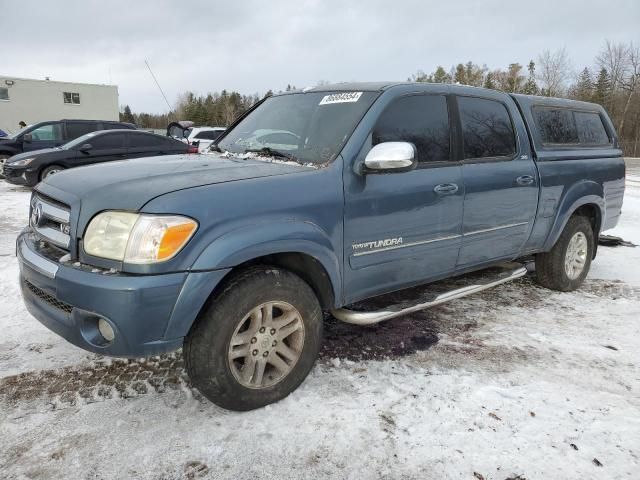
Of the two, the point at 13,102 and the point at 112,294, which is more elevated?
the point at 13,102

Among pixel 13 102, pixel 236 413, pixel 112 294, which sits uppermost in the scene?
pixel 13 102

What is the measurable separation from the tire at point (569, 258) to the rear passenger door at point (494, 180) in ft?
2.50

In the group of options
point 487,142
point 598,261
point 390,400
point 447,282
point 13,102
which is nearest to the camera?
point 390,400

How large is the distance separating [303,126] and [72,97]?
40267 millimetres

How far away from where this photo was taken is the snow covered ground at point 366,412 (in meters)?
2.23

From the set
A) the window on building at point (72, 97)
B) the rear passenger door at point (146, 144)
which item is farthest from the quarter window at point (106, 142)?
the window on building at point (72, 97)

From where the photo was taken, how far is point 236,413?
2609mm

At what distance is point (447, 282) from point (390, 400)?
228cm

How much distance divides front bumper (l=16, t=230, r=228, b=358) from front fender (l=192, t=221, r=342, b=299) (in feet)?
0.25

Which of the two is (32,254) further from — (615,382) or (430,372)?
(615,382)

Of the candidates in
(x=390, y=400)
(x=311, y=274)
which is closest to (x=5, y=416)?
(x=311, y=274)

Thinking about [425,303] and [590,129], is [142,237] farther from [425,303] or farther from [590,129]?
[590,129]

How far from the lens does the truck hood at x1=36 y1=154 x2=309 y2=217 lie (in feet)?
7.64

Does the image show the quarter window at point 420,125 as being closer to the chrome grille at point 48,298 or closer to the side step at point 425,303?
the side step at point 425,303
